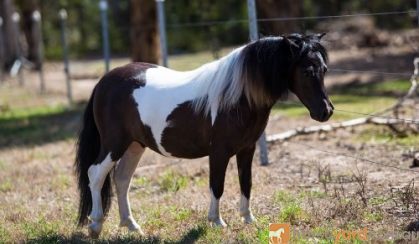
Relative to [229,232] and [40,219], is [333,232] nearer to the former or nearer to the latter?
[229,232]

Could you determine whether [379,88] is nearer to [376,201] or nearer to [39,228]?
[376,201]

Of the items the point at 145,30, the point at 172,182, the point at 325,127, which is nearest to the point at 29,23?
the point at 145,30

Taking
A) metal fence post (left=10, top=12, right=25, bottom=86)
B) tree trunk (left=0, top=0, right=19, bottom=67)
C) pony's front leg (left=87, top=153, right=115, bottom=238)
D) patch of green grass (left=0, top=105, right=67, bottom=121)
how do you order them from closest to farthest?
1. pony's front leg (left=87, top=153, right=115, bottom=238)
2. patch of green grass (left=0, top=105, right=67, bottom=121)
3. metal fence post (left=10, top=12, right=25, bottom=86)
4. tree trunk (left=0, top=0, right=19, bottom=67)

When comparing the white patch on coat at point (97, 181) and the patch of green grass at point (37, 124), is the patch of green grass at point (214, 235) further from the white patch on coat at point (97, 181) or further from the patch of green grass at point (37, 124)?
the patch of green grass at point (37, 124)

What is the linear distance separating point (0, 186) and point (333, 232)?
482cm

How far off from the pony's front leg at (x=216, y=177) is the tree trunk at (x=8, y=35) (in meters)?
22.1

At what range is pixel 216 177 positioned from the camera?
5.72m

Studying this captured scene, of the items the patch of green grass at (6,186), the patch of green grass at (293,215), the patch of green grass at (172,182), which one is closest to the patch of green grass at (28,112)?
the patch of green grass at (6,186)

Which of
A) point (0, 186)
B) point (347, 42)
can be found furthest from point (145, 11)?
point (347, 42)

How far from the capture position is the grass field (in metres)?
5.84

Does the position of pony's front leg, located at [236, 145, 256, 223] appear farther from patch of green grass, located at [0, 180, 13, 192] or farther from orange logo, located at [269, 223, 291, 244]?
patch of green grass, located at [0, 180, 13, 192]

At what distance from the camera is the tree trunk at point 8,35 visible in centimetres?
2680

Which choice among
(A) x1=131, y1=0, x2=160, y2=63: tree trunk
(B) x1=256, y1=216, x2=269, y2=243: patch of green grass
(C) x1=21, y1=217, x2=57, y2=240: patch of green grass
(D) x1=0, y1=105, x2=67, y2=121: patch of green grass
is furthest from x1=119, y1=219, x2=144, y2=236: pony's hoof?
(D) x1=0, y1=105, x2=67, y2=121: patch of green grass

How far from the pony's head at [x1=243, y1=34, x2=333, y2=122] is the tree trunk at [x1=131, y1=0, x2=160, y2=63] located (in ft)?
33.8
